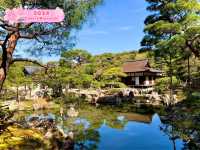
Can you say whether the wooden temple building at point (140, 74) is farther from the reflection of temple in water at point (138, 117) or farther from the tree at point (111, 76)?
the reflection of temple in water at point (138, 117)

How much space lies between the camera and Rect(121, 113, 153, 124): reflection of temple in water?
23.3 m

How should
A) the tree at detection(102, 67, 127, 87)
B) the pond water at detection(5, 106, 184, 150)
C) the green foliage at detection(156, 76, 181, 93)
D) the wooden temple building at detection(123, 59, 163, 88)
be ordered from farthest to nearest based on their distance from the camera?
the wooden temple building at detection(123, 59, 163, 88) < the tree at detection(102, 67, 127, 87) < the green foliage at detection(156, 76, 181, 93) < the pond water at detection(5, 106, 184, 150)

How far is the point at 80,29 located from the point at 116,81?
116 feet

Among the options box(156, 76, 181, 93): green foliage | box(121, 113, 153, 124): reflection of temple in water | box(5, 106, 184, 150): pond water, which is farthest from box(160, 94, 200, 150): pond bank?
box(156, 76, 181, 93): green foliage

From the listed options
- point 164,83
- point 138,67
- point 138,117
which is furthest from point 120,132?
point 138,67

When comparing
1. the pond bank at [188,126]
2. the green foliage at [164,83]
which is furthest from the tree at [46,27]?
the green foliage at [164,83]

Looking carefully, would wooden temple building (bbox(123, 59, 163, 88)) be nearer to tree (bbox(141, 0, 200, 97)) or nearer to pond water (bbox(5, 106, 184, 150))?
tree (bbox(141, 0, 200, 97))

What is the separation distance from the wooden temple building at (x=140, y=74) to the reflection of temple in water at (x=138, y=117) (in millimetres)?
23140

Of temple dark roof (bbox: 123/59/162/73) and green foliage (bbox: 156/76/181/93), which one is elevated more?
temple dark roof (bbox: 123/59/162/73)

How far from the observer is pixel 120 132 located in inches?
730

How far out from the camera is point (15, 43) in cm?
1119

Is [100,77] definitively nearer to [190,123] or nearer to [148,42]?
[148,42]

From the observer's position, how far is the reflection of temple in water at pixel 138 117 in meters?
23.3

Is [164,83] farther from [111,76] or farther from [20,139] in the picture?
[20,139]
